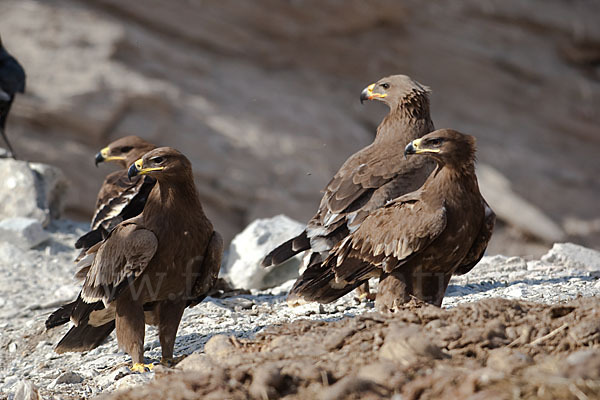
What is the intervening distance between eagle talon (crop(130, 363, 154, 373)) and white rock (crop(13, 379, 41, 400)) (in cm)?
72

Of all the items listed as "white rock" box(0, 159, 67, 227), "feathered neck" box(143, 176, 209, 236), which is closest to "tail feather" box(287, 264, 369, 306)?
"feathered neck" box(143, 176, 209, 236)

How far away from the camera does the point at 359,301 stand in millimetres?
6633

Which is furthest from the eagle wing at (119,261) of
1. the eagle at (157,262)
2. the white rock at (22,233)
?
Answer: the white rock at (22,233)

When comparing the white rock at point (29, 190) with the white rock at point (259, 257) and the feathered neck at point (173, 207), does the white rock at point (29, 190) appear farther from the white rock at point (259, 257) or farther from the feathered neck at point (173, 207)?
the feathered neck at point (173, 207)

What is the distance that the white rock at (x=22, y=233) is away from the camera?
8773mm

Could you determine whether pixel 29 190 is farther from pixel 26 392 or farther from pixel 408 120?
pixel 26 392

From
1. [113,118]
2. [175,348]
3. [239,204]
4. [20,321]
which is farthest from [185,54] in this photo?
[175,348]

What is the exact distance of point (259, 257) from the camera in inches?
310

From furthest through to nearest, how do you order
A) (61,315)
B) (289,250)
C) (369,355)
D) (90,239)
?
(90,239) < (289,250) < (61,315) < (369,355)

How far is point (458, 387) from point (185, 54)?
14.8 meters

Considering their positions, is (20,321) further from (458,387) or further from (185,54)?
(185,54)

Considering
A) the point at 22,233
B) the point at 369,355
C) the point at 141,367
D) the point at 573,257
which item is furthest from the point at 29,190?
the point at 369,355

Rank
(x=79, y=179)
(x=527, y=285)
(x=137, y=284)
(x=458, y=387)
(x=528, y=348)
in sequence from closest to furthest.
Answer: (x=458, y=387) < (x=528, y=348) < (x=137, y=284) < (x=527, y=285) < (x=79, y=179)

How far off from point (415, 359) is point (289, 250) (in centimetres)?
301
